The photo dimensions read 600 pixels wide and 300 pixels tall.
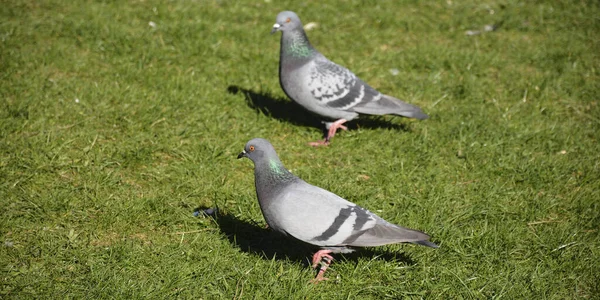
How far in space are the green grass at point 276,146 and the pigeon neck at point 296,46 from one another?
685 mm

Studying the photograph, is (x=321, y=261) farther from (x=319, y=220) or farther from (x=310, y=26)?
(x=310, y=26)

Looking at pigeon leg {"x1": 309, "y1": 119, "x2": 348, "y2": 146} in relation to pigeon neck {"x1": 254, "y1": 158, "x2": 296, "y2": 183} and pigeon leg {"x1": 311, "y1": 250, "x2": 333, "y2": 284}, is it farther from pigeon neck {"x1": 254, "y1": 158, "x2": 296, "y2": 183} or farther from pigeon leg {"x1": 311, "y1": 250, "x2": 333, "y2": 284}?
pigeon leg {"x1": 311, "y1": 250, "x2": 333, "y2": 284}

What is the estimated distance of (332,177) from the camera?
466 centimetres

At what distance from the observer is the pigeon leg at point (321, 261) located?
349 cm

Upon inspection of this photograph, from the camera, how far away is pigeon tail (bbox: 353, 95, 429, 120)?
511 cm

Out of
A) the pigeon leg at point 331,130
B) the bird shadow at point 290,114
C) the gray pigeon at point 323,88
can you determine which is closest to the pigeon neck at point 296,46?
the gray pigeon at point 323,88

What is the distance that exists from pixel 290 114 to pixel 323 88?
68cm

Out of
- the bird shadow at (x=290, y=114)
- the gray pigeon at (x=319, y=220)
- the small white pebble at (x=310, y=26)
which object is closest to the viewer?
the gray pigeon at (x=319, y=220)

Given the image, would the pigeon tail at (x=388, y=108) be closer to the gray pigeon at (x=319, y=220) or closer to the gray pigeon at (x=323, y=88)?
the gray pigeon at (x=323, y=88)

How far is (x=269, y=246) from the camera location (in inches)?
152

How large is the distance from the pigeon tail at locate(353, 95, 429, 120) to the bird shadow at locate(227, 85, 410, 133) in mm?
261

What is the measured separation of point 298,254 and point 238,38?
383 centimetres

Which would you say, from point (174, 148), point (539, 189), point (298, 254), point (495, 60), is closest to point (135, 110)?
point (174, 148)

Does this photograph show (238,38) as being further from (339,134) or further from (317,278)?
(317,278)
